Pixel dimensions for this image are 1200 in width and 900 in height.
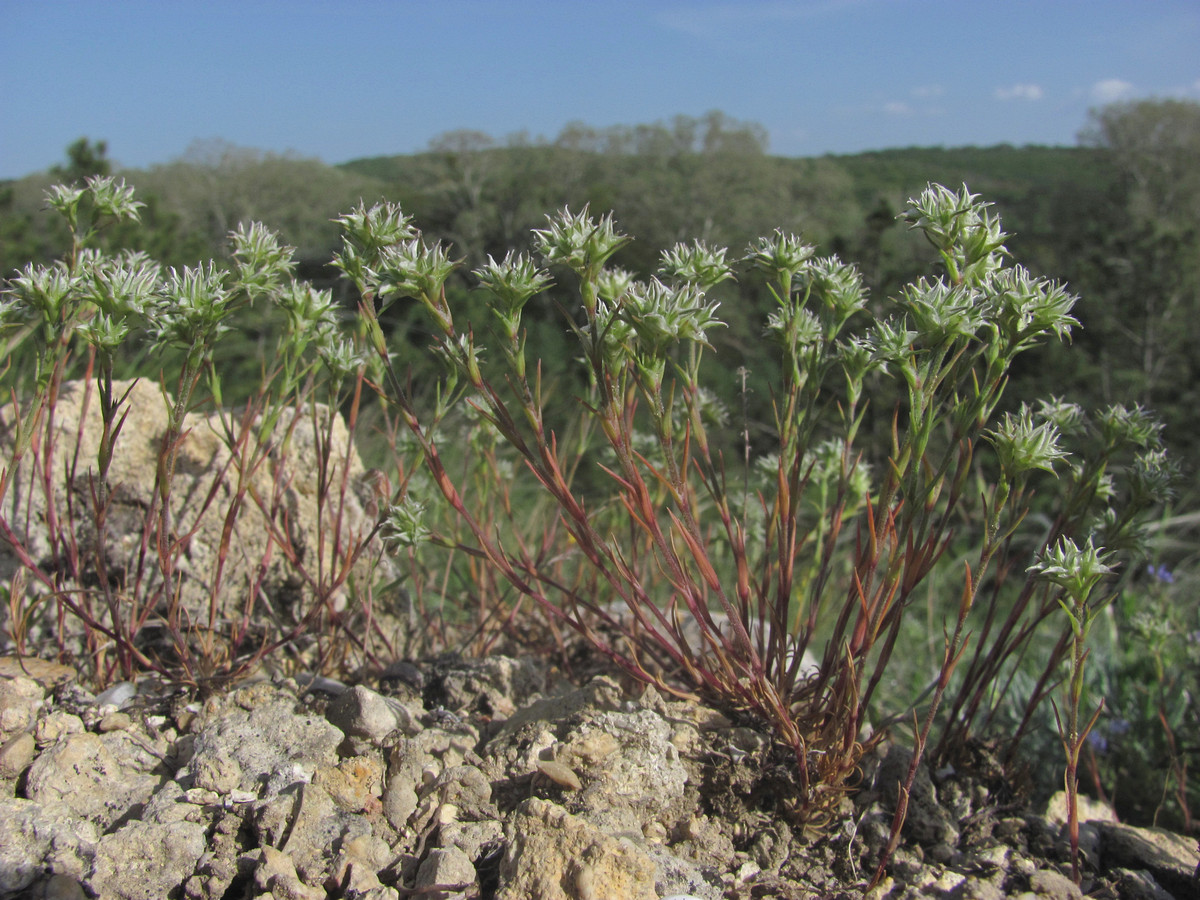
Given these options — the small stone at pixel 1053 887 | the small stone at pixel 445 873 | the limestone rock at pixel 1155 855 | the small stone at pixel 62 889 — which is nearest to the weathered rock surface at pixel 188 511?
the small stone at pixel 62 889

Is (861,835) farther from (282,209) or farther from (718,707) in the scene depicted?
(282,209)

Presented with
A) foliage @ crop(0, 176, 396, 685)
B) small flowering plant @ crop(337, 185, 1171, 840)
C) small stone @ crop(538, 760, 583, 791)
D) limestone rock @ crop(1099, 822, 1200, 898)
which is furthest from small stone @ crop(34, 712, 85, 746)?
limestone rock @ crop(1099, 822, 1200, 898)

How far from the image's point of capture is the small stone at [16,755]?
5.05 ft

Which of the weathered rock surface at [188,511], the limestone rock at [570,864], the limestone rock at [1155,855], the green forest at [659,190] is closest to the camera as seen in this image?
the limestone rock at [570,864]

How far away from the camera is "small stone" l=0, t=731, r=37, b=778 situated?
5.05ft

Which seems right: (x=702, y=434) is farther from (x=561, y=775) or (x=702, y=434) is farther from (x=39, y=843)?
(x=39, y=843)

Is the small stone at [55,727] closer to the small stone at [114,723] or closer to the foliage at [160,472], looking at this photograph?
the small stone at [114,723]

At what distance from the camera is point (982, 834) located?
5.53 feet

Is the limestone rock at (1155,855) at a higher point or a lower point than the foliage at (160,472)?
lower

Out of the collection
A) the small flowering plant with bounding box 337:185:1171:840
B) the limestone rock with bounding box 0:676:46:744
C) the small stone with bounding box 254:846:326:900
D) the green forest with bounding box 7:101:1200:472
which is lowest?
the small stone with bounding box 254:846:326:900

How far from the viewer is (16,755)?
155 centimetres

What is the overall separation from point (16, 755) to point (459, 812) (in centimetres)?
86

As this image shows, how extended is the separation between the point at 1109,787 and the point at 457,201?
32302mm

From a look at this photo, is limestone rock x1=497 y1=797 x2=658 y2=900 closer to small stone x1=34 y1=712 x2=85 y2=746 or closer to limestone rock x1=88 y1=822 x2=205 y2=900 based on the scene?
limestone rock x1=88 y1=822 x2=205 y2=900
